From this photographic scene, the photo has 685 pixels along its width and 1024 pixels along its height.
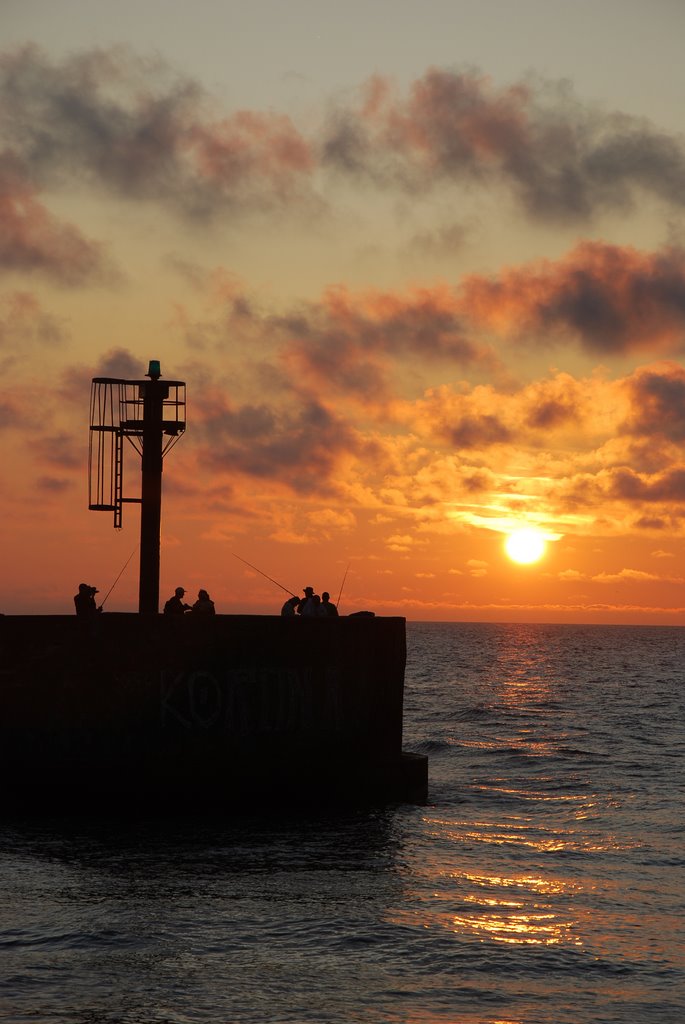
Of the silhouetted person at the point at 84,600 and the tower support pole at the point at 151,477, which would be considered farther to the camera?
the tower support pole at the point at 151,477

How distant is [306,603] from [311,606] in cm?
16

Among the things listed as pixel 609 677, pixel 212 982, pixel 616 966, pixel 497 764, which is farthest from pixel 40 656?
pixel 609 677

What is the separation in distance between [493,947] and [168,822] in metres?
7.44

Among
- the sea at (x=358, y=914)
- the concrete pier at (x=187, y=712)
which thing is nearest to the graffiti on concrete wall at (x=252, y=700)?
the concrete pier at (x=187, y=712)

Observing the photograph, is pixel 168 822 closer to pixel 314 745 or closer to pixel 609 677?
pixel 314 745

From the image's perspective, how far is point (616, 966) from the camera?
11.6m

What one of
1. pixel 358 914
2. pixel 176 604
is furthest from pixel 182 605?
pixel 358 914

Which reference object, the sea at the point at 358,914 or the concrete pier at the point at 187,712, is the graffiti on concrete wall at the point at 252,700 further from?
the sea at the point at 358,914

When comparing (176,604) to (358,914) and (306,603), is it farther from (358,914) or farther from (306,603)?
(358,914)

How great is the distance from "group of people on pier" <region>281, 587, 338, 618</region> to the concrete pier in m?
0.75

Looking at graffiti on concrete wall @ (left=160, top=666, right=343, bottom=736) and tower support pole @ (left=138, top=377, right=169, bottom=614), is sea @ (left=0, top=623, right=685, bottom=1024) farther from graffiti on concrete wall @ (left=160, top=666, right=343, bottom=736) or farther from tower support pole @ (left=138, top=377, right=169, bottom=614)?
tower support pole @ (left=138, top=377, right=169, bottom=614)

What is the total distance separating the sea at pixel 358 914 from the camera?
10.2 meters

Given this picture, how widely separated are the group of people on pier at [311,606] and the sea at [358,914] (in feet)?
11.6

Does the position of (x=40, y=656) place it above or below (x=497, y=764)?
above
